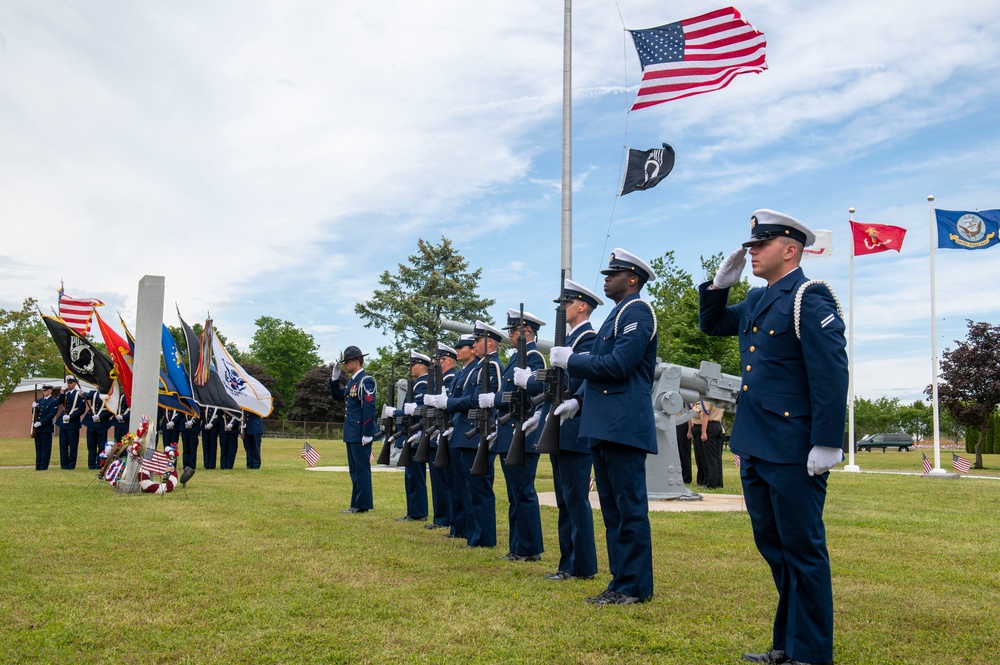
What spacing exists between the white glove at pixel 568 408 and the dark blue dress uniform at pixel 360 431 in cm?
540

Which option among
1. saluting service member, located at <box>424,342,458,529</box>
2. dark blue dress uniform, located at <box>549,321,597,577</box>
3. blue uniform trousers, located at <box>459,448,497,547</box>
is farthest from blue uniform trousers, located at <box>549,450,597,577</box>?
saluting service member, located at <box>424,342,458,529</box>

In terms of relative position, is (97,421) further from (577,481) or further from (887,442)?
(887,442)

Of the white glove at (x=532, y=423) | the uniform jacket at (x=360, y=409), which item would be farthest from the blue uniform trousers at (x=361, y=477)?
the white glove at (x=532, y=423)

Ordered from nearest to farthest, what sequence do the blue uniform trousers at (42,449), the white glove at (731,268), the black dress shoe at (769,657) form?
the black dress shoe at (769,657), the white glove at (731,268), the blue uniform trousers at (42,449)

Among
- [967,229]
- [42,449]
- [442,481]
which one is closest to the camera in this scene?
[442,481]

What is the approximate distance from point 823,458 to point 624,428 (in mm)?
1868

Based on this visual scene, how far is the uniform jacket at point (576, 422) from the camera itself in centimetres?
634

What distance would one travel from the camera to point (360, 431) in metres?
11.4

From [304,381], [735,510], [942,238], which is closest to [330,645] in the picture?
[735,510]

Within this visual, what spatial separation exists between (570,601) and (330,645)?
169 cm

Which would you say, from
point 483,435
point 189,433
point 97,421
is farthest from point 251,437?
point 483,435

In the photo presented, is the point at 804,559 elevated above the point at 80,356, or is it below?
below

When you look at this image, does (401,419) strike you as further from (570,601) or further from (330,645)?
(330,645)

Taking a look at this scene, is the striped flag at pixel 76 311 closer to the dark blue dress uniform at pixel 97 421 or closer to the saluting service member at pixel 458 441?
the dark blue dress uniform at pixel 97 421
